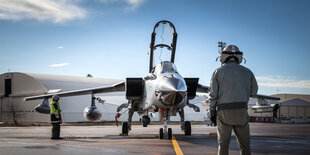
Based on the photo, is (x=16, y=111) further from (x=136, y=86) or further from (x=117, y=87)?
(x=136, y=86)

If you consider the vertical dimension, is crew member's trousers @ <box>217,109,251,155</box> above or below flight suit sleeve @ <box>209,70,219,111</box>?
below

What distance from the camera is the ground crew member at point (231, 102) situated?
15.6 feet

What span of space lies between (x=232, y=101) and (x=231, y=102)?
0.02 meters

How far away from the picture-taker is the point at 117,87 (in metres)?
18.2

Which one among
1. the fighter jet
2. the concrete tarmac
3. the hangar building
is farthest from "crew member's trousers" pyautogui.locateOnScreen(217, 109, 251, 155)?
the hangar building

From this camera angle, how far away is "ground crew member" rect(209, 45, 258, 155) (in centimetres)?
477

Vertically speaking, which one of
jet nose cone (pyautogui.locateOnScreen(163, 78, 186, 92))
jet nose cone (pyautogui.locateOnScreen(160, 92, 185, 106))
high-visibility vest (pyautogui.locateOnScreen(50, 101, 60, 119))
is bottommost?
high-visibility vest (pyautogui.locateOnScreen(50, 101, 60, 119))

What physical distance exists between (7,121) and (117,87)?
96.3 ft

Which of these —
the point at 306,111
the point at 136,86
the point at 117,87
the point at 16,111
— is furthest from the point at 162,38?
the point at 306,111

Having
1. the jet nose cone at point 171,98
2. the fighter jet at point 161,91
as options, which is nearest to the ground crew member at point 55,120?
the fighter jet at point 161,91

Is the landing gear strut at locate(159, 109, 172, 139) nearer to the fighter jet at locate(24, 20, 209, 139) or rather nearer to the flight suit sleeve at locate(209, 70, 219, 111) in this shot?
the fighter jet at locate(24, 20, 209, 139)

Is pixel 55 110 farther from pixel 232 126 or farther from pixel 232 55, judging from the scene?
pixel 232 126

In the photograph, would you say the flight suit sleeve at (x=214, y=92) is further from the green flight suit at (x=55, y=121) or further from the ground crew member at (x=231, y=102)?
the green flight suit at (x=55, y=121)

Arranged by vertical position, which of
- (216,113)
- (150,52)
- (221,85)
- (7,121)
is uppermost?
(150,52)
